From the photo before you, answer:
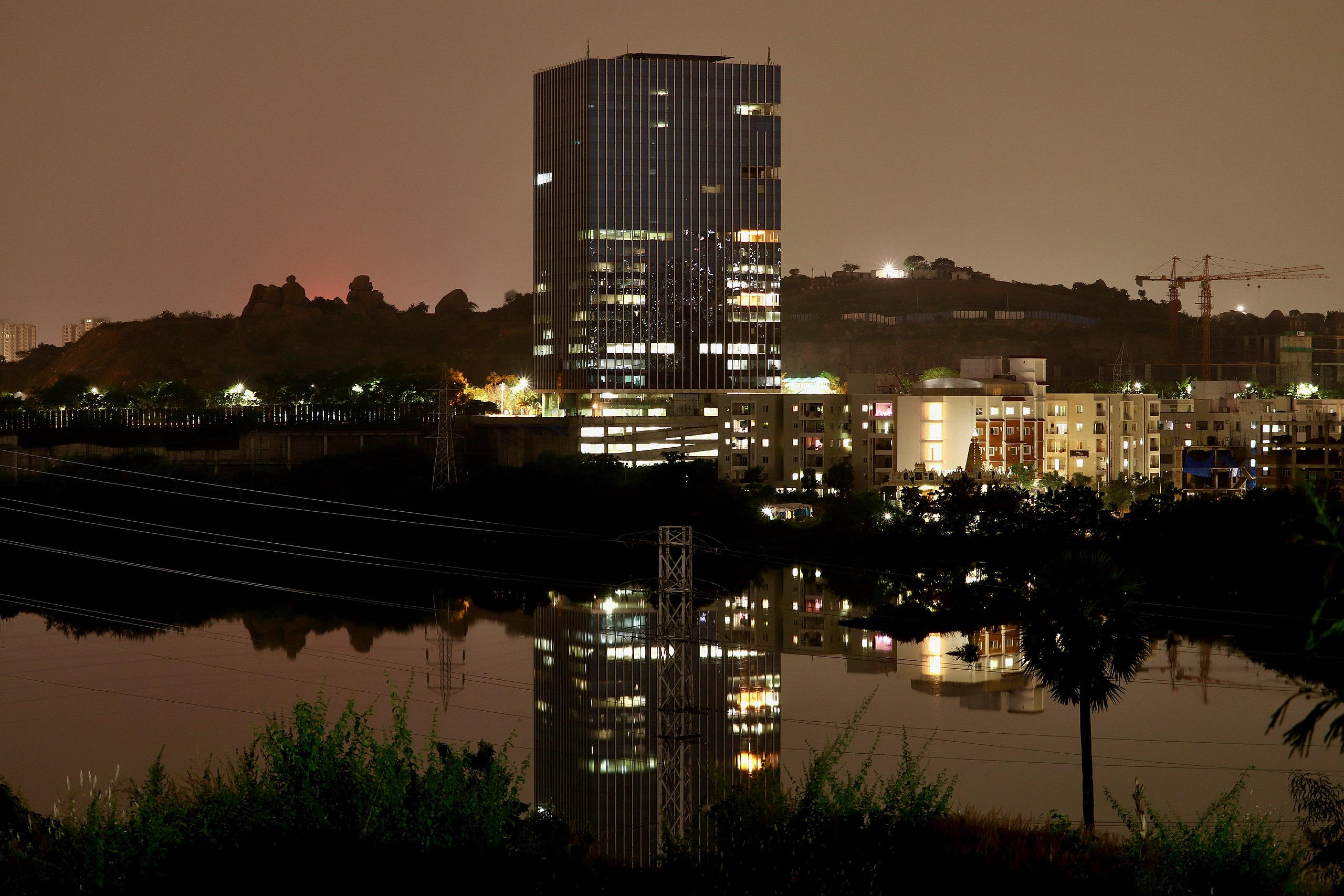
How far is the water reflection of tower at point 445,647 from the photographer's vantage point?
43.6 metres

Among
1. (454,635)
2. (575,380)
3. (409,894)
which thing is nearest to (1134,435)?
(575,380)

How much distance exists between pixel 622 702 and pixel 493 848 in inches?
972

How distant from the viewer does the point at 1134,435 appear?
8838 cm

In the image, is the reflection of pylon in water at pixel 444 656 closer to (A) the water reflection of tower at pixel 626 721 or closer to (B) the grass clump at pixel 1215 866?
(A) the water reflection of tower at pixel 626 721

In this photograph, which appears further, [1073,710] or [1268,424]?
[1268,424]

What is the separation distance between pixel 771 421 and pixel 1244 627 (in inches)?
1643

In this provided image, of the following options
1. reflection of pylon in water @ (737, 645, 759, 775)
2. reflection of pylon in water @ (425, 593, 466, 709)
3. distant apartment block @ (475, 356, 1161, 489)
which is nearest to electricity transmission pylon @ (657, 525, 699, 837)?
reflection of pylon in water @ (737, 645, 759, 775)

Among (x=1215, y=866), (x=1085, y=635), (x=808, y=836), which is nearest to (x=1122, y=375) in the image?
(x=1085, y=635)

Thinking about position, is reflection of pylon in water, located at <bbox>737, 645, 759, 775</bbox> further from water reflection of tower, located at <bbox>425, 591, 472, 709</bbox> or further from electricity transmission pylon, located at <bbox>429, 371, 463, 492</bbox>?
electricity transmission pylon, located at <bbox>429, 371, 463, 492</bbox>

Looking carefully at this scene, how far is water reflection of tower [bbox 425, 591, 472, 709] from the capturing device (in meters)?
43.6

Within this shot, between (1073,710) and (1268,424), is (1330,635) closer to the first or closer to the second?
(1073,710)

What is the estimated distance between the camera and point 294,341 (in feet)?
575

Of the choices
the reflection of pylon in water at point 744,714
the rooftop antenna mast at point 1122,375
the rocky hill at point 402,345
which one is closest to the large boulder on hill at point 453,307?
the rocky hill at point 402,345

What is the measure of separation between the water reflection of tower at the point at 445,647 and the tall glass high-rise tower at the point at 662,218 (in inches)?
1586
